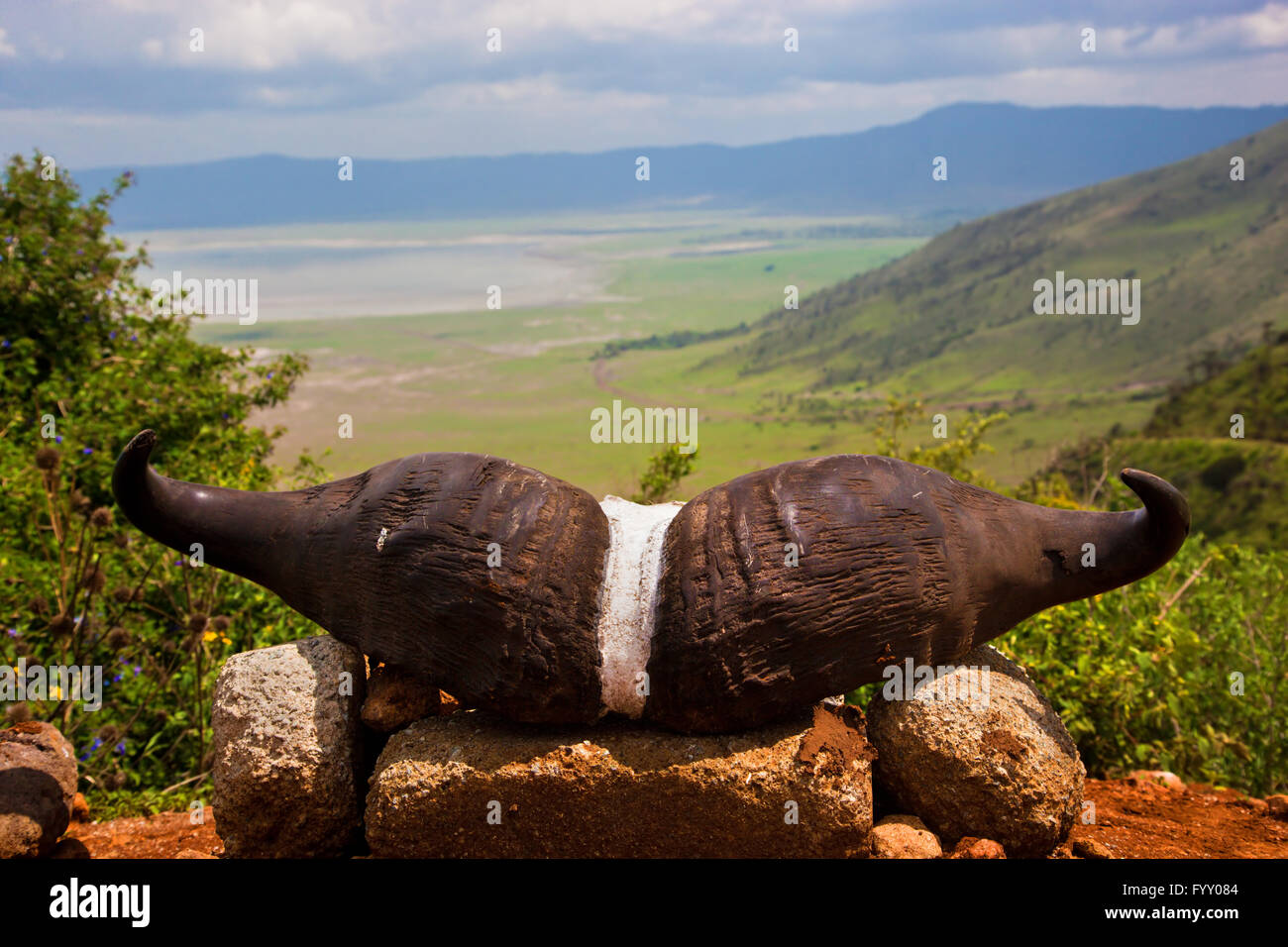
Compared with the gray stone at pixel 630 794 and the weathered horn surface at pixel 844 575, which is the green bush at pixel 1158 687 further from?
the gray stone at pixel 630 794

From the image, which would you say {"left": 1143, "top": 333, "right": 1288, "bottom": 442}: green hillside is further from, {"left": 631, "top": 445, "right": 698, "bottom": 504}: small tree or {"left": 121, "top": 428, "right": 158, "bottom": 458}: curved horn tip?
{"left": 121, "top": 428, "right": 158, "bottom": 458}: curved horn tip

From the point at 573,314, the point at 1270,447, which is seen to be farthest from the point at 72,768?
the point at 573,314

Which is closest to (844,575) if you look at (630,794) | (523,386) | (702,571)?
(702,571)

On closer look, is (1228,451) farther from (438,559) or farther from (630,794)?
(438,559)

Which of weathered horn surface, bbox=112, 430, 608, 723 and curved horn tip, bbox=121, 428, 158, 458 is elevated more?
curved horn tip, bbox=121, 428, 158, 458

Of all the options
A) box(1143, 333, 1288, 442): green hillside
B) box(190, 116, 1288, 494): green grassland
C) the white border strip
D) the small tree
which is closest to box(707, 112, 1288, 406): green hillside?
box(190, 116, 1288, 494): green grassland

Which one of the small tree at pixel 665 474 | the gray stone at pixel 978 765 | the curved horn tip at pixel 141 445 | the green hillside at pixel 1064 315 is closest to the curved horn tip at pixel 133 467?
the curved horn tip at pixel 141 445
